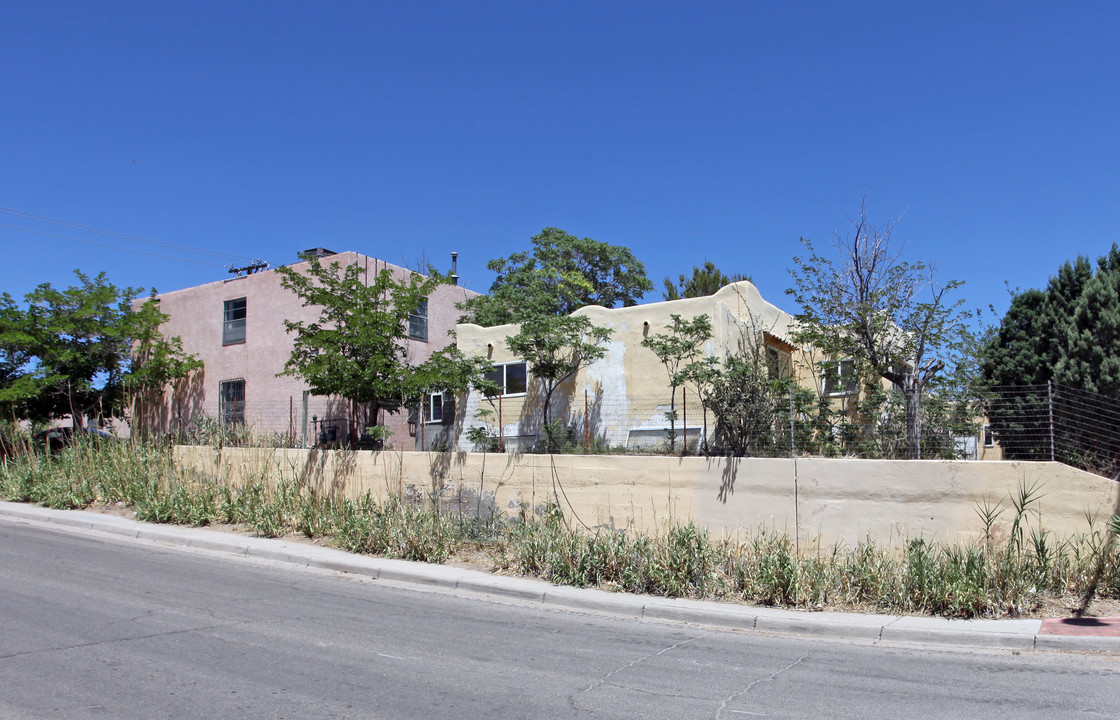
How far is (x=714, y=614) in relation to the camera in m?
8.74

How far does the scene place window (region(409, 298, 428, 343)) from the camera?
24.3 meters

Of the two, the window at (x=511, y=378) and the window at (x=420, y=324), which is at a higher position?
the window at (x=420, y=324)

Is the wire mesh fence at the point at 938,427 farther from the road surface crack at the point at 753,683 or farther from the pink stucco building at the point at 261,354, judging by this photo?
the pink stucco building at the point at 261,354

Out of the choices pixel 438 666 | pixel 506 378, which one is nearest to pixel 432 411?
pixel 506 378

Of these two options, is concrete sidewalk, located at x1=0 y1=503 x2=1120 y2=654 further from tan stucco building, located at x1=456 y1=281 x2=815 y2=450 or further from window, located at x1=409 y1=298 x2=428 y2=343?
window, located at x1=409 y1=298 x2=428 y2=343

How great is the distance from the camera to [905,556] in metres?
9.98

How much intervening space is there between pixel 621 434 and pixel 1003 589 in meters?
10.9

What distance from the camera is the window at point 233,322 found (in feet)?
80.1

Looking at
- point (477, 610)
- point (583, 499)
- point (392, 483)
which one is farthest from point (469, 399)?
point (477, 610)

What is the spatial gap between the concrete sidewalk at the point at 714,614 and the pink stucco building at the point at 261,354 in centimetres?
908

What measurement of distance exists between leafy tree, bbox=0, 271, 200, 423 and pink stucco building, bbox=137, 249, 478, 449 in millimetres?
788

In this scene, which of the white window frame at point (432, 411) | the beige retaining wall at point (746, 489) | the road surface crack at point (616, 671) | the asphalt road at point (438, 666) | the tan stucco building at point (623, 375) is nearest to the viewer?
the asphalt road at point (438, 666)

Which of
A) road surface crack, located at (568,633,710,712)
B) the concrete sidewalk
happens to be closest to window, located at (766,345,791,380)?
the concrete sidewalk

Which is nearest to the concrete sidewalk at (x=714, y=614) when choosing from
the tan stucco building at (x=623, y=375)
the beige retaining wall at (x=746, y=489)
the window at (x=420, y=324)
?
the beige retaining wall at (x=746, y=489)
